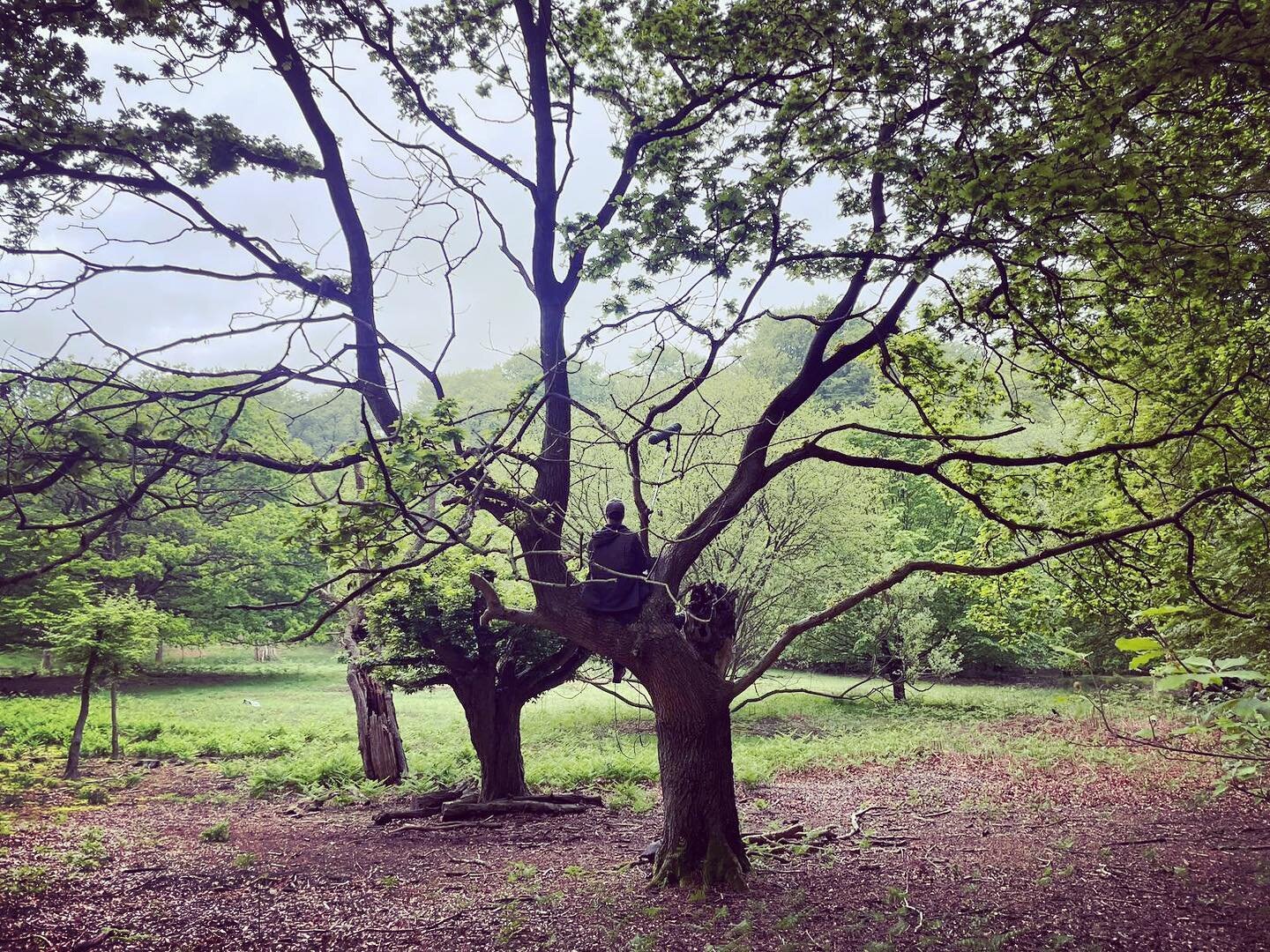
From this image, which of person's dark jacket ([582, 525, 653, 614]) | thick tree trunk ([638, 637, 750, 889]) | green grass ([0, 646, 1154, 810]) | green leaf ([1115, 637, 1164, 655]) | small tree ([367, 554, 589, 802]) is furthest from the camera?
green grass ([0, 646, 1154, 810])

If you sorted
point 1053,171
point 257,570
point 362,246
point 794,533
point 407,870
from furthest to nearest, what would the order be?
point 257,570 < point 794,533 < point 407,870 < point 362,246 < point 1053,171

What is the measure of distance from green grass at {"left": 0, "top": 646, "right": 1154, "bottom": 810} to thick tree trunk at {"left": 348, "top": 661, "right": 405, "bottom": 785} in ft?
1.25

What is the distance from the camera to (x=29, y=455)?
442cm

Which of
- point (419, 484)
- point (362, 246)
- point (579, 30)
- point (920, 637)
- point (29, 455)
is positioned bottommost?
point (920, 637)

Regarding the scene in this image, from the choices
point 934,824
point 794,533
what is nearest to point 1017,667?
point 794,533

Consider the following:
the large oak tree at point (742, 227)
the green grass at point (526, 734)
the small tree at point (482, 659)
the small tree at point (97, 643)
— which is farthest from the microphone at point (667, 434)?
the small tree at point (97, 643)

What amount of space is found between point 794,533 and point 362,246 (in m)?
13.2

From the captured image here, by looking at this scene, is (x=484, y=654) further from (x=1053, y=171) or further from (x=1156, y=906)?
(x=1053, y=171)

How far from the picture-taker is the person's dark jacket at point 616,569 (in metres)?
6.28

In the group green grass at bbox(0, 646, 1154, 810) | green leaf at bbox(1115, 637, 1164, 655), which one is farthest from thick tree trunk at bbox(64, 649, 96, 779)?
green leaf at bbox(1115, 637, 1164, 655)

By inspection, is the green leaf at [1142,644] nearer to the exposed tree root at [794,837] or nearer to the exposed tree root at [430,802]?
the exposed tree root at [794,837]

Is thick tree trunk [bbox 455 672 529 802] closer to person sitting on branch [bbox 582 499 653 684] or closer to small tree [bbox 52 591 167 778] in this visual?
person sitting on branch [bbox 582 499 653 684]

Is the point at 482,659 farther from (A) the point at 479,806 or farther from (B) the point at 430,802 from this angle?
(B) the point at 430,802

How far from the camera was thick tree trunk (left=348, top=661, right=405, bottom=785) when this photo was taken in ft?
40.4
